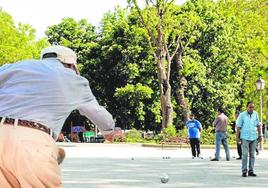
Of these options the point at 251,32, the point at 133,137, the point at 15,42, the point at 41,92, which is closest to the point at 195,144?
the point at 41,92

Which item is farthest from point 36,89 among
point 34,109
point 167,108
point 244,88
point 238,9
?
point 238,9

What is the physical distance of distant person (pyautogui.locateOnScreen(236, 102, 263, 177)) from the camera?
15.0m

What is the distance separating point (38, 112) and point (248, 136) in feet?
37.7

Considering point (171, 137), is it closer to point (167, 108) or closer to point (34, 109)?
point (167, 108)

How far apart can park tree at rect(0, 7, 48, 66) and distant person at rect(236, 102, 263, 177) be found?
34794mm

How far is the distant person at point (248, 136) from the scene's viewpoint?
15039 mm

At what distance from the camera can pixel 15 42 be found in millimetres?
51875

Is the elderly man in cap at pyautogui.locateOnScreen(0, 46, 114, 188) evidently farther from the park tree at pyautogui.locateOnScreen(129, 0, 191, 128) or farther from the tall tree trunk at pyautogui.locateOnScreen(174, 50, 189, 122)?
the tall tree trunk at pyautogui.locateOnScreen(174, 50, 189, 122)

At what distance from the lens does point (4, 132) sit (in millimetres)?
3922

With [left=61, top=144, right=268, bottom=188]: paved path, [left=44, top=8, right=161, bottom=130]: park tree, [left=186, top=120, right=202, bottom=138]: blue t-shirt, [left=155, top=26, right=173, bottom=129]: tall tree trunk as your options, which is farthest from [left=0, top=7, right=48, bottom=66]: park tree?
[left=61, top=144, right=268, bottom=188]: paved path

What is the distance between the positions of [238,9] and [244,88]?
24.7ft

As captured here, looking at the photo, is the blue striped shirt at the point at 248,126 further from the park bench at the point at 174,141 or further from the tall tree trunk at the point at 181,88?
the tall tree trunk at the point at 181,88

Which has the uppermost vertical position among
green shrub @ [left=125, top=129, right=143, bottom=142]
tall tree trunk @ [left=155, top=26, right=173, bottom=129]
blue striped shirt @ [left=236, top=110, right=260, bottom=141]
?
tall tree trunk @ [left=155, top=26, right=173, bottom=129]

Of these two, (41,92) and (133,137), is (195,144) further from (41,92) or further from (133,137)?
(133,137)
